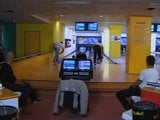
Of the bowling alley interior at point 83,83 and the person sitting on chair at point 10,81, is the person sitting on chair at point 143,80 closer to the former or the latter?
the bowling alley interior at point 83,83

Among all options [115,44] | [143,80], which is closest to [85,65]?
[143,80]

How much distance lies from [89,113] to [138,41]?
5.36 metres

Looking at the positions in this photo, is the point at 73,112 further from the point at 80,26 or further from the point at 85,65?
the point at 80,26

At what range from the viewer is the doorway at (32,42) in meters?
16.6

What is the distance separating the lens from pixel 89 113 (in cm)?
636

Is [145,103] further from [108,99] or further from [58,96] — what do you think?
[108,99]

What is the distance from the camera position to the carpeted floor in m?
6.02

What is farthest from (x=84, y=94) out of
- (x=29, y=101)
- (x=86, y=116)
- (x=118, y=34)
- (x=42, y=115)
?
(x=118, y=34)

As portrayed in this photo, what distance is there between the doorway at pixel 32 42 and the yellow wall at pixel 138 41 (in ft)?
22.6

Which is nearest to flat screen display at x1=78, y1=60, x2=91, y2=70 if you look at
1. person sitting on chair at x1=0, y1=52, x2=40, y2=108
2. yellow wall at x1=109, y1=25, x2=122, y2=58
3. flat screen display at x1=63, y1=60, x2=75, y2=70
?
flat screen display at x1=63, y1=60, x2=75, y2=70

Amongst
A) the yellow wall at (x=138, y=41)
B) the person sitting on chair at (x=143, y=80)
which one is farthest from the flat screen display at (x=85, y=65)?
the yellow wall at (x=138, y=41)

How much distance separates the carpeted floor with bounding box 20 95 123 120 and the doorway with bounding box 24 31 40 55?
30.0 ft

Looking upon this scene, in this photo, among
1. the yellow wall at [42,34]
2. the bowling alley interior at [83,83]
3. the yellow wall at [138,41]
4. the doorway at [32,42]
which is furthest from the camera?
the doorway at [32,42]

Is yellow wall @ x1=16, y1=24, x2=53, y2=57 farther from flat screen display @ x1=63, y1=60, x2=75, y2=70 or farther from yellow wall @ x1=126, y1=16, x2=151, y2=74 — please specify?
flat screen display @ x1=63, y1=60, x2=75, y2=70
